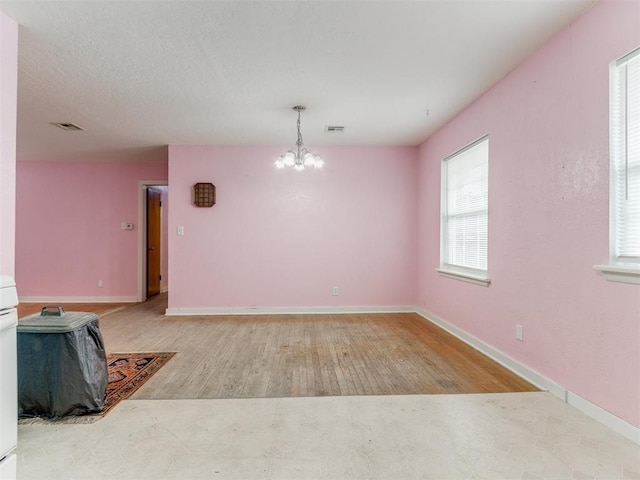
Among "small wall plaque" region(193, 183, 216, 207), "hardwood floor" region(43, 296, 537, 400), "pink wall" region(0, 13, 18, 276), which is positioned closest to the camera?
"pink wall" region(0, 13, 18, 276)

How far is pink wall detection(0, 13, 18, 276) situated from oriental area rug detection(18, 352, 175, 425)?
0.96 meters

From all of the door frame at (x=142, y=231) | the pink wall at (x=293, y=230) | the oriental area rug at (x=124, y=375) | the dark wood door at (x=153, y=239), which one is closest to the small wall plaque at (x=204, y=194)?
the pink wall at (x=293, y=230)

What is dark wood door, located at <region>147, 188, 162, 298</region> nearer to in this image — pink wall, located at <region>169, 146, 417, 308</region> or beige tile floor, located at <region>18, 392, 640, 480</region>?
pink wall, located at <region>169, 146, 417, 308</region>

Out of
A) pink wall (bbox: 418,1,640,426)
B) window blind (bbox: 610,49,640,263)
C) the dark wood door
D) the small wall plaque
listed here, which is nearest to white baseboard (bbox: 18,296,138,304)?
the dark wood door

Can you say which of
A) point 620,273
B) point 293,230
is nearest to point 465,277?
point 620,273

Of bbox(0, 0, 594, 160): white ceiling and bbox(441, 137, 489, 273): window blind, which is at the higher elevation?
bbox(0, 0, 594, 160): white ceiling

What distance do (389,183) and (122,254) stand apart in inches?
187

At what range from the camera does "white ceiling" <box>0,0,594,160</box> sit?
2.00m

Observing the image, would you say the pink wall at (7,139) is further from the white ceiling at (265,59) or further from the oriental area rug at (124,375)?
the oriental area rug at (124,375)

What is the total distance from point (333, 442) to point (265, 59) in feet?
8.50

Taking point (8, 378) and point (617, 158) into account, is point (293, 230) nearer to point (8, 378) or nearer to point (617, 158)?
point (8, 378)

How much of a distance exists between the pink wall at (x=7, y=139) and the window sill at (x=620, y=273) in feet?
11.3

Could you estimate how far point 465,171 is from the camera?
3736 millimetres

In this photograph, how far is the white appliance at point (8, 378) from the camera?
1.59 metres
